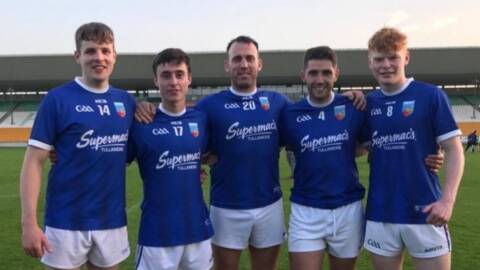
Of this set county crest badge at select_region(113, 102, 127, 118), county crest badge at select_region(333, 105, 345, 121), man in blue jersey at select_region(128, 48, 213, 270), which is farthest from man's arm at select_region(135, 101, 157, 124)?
county crest badge at select_region(333, 105, 345, 121)

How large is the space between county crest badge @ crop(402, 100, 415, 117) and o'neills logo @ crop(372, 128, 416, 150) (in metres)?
0.11

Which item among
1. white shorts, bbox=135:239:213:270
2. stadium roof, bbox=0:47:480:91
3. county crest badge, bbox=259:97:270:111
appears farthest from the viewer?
stadium roof, bbox=0:47:480:91

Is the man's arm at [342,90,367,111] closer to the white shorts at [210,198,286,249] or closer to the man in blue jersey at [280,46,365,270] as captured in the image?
the man in blue jersey at [280,46,365,270]

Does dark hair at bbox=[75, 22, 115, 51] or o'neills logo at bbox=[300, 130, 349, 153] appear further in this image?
o'neills logo at bbox=[300, 130, 349, 153]

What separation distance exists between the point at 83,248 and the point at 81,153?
0.59m

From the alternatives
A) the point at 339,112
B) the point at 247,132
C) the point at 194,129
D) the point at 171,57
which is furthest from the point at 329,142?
the point at 171,57

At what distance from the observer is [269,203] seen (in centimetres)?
407

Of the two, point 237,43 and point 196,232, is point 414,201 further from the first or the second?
point 237,43

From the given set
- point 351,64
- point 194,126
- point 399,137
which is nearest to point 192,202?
point 194,126

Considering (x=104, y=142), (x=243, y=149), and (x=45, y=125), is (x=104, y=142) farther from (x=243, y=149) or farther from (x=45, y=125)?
(x=243, y=149)

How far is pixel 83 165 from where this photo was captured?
10.9 ft

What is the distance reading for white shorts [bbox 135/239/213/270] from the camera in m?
3.56

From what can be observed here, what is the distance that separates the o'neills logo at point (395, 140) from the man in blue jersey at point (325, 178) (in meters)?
0.32

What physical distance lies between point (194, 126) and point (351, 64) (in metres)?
40.4
